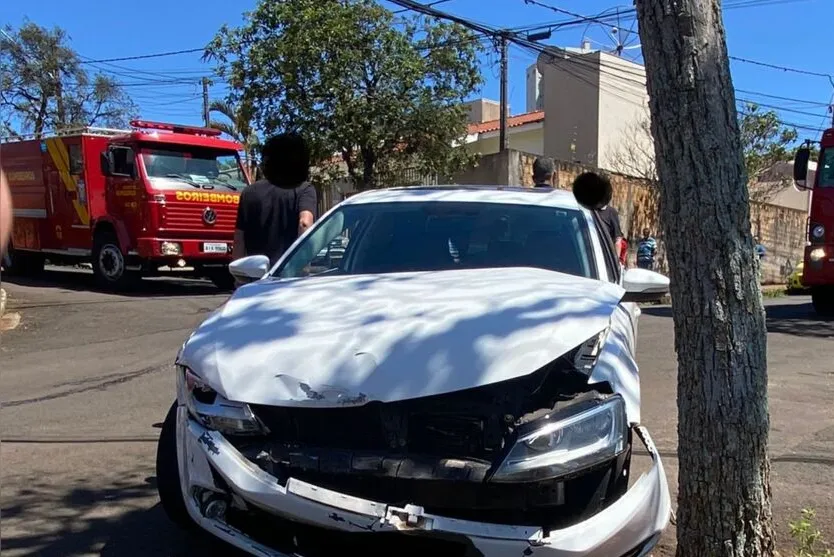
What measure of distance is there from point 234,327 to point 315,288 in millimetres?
550

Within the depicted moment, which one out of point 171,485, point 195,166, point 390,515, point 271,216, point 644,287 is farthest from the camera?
point 195,166

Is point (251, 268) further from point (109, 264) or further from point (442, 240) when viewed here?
point (109, 264)

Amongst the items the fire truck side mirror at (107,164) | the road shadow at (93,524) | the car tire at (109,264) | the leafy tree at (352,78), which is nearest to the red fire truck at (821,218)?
the leafy tree at (352,78)

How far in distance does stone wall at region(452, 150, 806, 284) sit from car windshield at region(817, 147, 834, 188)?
295 centimetres

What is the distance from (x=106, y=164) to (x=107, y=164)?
0.11ft

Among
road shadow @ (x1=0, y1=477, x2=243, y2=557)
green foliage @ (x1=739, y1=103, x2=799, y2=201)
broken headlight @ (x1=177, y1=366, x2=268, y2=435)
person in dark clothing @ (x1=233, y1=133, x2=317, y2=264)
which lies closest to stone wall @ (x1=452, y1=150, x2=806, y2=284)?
green foliage @ (x1=739, y1=103, x2=799, y2=201)

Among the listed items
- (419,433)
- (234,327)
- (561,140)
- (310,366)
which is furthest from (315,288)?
(561,140)

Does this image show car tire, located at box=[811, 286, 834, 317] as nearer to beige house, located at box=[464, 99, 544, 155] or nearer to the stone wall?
the stone wall

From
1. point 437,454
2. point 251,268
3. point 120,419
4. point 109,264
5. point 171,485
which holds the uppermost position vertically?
point 251,268

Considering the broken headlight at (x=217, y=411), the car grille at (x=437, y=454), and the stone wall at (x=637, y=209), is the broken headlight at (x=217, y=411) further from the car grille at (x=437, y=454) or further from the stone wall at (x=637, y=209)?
the stone wall at (x=637, y=209)

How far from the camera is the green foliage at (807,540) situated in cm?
315

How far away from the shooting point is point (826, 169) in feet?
37.4

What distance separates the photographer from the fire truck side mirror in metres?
13.1

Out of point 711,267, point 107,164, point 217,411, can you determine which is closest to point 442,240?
point 711,267
